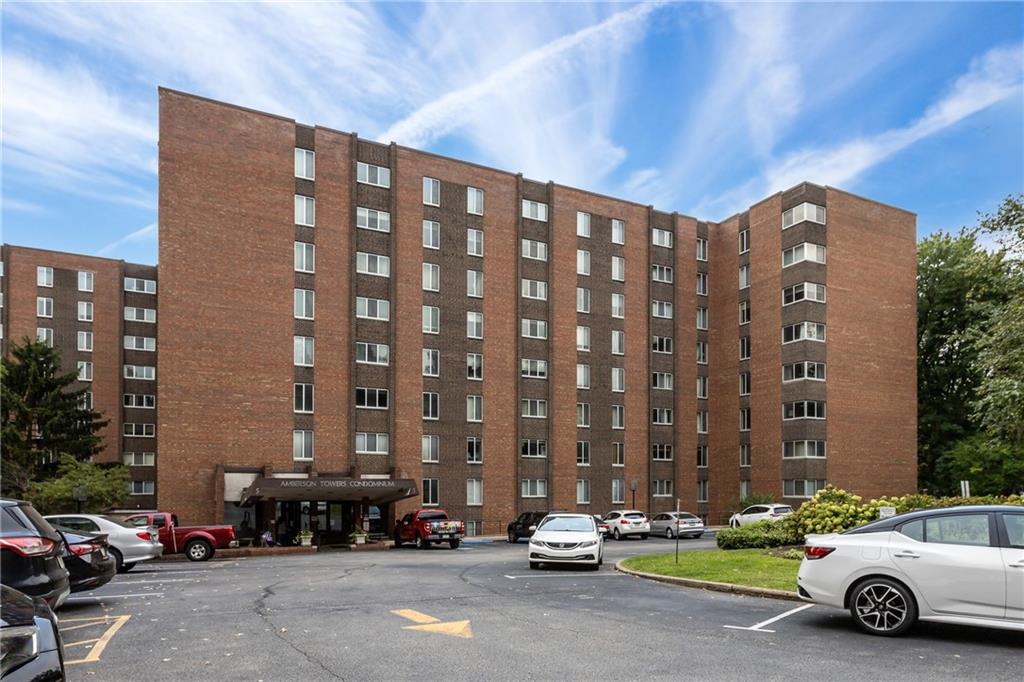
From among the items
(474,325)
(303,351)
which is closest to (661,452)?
(474,325)

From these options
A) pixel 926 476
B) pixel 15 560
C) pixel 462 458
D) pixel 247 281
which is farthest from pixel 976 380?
pixel 15 560

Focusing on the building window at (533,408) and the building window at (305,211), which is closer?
the building window at (305,211)

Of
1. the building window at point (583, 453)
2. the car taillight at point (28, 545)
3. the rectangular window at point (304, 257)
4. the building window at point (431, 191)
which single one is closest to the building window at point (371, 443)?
the rectangular window at point (304, 257)

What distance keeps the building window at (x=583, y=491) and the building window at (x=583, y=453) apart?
3.41ft

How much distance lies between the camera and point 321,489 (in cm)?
3750

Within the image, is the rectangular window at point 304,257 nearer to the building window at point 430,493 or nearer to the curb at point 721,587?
the building window at point 430,493

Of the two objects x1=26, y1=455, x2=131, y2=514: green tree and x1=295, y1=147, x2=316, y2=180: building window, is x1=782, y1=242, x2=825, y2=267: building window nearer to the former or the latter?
x1=295, y1=147, x2=316, y2=180: building window

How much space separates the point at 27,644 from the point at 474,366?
45.1m

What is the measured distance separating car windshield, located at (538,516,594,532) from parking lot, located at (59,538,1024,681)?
18.2 ft

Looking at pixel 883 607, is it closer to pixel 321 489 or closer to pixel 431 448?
pixel 321 489

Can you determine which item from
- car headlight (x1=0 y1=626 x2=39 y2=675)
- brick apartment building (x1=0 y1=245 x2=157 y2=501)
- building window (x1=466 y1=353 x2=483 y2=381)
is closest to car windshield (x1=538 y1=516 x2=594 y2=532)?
car headlight (x1=0 y1=626 x2=39 y2=675)

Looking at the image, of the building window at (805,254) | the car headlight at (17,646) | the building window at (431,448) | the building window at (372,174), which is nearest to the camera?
the car headlight at (17,646)

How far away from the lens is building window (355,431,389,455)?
44.8 metres

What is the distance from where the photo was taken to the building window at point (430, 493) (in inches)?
1823
